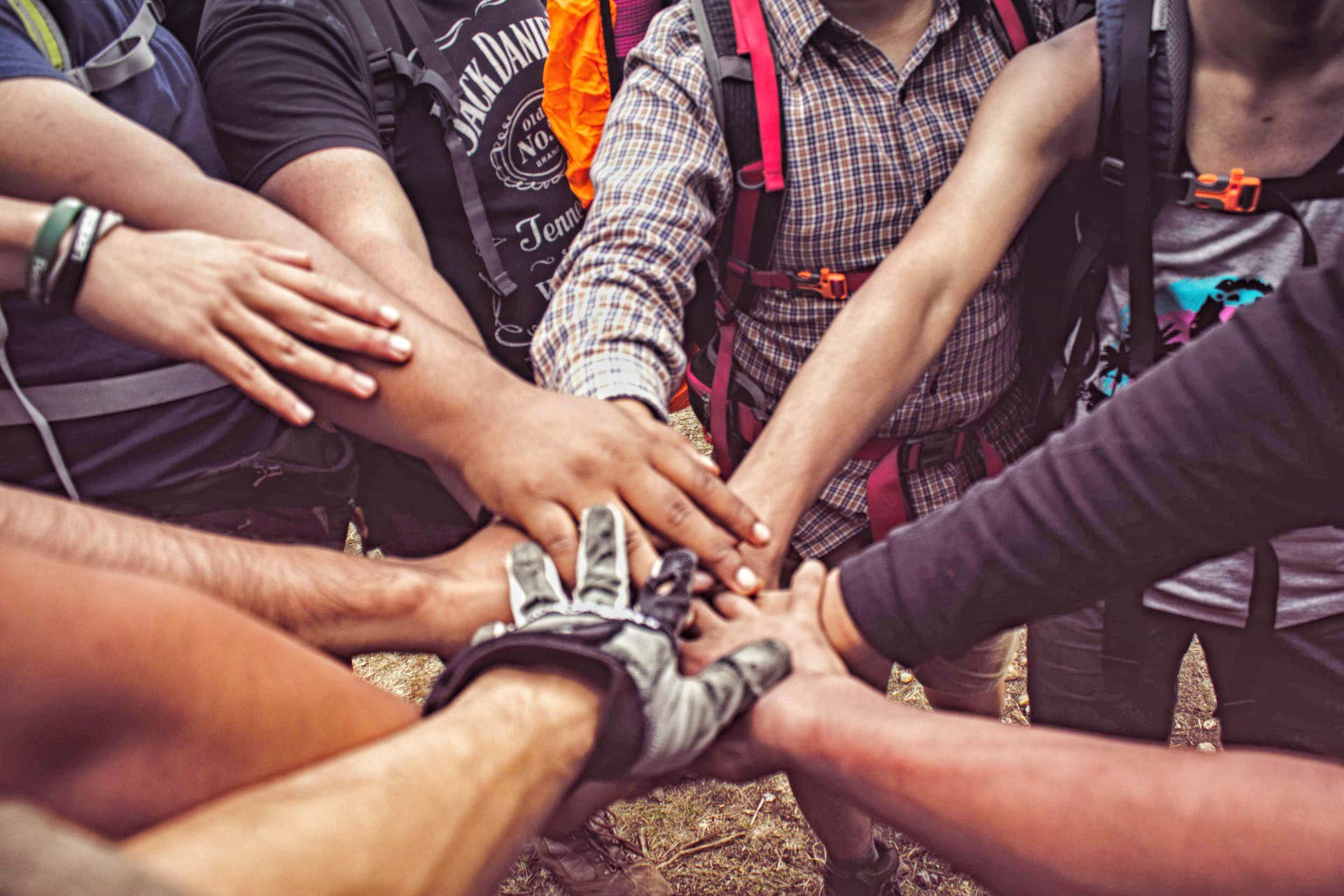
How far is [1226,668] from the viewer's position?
2041mm

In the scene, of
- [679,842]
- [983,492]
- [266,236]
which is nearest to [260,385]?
[266,236]

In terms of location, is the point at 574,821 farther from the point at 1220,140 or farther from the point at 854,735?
the point at 1220,140

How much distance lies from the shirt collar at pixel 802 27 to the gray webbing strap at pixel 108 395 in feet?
4.92

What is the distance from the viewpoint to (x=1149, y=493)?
1381 millimetres

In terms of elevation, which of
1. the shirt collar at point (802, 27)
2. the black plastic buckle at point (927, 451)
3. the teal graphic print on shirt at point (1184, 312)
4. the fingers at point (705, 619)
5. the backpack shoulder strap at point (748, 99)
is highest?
the shirt collar at point (802, 27)

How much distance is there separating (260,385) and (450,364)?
0.35 metres

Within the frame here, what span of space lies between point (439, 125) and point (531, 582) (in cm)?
136

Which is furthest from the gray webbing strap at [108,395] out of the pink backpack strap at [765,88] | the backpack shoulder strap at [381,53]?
the pink backpack strap at [765,88]

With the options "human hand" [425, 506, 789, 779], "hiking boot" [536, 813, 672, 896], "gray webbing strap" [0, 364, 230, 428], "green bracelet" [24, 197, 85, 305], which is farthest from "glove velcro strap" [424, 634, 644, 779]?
"hiking boot" [536, 813, 672, 896]

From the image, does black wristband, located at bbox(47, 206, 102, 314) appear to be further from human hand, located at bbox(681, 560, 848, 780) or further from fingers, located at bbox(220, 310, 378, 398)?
human hand, located at bbox(681, 560, 848, 780)

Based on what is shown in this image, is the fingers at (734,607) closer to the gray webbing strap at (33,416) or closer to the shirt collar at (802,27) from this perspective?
the shirt collar at (802,27)

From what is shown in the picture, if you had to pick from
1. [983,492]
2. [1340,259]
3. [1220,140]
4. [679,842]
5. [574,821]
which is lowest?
[679,842]

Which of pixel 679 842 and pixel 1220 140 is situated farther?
pixel 679 842

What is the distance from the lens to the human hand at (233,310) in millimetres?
1639
